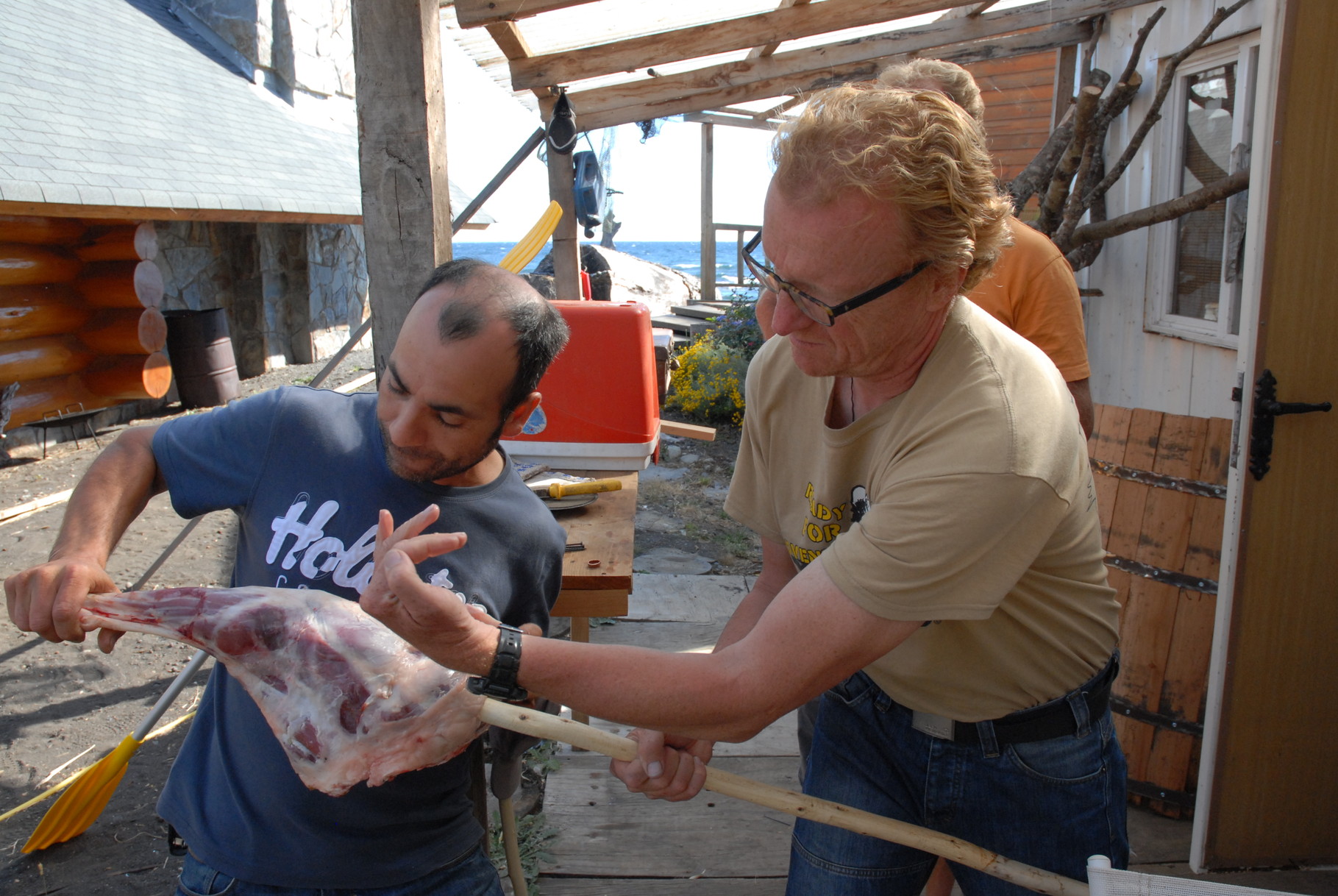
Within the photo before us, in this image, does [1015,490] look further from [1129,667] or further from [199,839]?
[1129,667]

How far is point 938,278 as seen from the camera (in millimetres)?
1405

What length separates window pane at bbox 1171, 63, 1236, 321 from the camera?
5355 mm

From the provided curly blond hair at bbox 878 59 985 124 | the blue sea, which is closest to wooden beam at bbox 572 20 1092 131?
curly blond hair at bbox 878 59 985 124

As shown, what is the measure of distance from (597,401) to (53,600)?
6.32 ft

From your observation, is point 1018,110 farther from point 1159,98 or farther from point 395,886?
point 395,886

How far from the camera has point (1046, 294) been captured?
303 centimetres

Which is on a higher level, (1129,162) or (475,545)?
(1129,162)

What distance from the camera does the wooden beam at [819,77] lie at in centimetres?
677

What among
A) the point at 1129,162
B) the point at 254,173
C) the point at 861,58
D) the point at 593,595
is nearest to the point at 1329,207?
the point at 593,595

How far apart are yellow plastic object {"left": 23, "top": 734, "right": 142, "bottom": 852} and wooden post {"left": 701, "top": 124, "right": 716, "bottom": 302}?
1269cm

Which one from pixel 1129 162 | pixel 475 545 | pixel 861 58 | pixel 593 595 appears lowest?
pixel 593 595

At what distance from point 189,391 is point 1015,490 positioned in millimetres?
10258

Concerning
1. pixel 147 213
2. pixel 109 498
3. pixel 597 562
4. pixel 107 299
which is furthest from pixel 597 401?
pixel 107 299

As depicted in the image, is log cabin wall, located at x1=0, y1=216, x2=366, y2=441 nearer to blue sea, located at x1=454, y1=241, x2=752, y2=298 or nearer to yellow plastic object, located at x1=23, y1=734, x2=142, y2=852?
yellow plastic object, located at x1=23, y1=734, x2=142, y2=852
